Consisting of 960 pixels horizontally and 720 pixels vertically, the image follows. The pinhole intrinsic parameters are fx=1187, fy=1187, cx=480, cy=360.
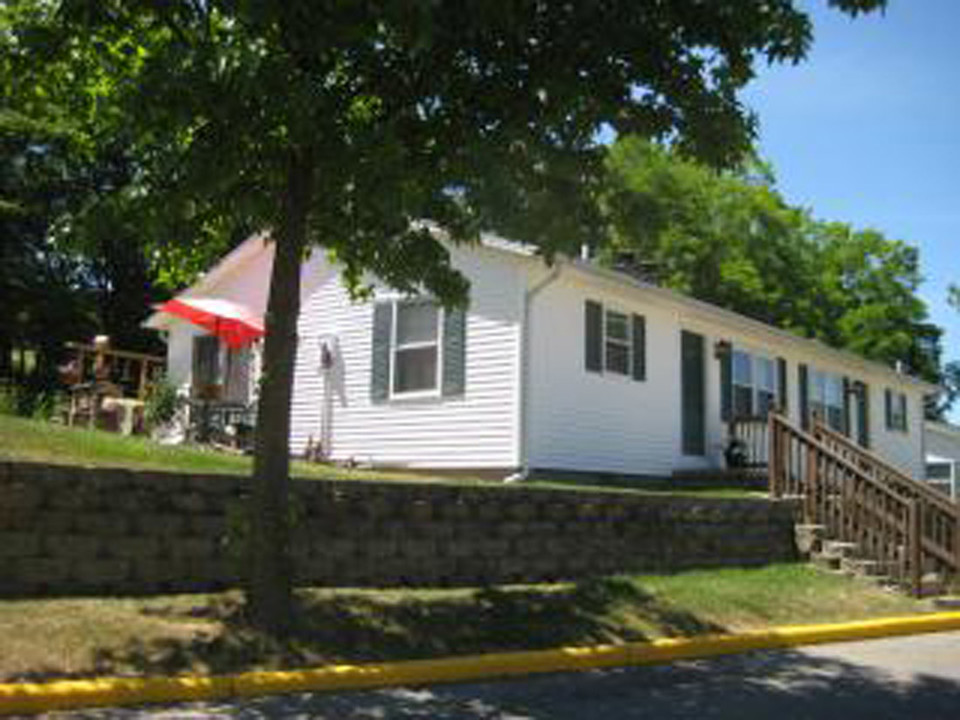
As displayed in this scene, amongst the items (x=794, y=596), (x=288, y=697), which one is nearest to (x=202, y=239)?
(x=288, y=697)

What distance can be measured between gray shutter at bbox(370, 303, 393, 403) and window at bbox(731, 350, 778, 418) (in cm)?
698

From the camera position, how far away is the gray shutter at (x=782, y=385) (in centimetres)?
2467

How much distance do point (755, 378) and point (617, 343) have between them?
5.45 m

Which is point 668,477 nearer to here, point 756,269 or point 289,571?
point 289,571

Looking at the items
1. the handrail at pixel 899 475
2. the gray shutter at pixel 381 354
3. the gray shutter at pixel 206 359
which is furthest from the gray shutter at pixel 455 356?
the gray shutter at pixel 206 359

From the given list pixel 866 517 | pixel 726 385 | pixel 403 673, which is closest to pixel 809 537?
pixel 866 517

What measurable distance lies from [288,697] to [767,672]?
14.0 feet

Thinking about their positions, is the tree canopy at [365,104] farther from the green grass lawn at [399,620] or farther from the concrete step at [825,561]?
the concrete step at [825,561]

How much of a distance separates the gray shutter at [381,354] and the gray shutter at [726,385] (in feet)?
21.7

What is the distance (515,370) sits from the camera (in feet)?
57.5

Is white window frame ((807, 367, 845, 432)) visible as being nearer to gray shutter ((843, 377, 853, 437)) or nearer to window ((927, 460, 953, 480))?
gray shutter ((843, 377, 853, 437))

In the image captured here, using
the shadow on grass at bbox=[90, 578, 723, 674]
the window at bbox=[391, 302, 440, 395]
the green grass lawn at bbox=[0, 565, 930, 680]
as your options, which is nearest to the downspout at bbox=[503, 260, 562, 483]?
the window at bbox=[391, 302, 440, 395]

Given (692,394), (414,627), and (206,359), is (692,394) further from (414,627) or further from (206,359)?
(414,627)

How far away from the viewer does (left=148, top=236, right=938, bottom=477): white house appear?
58.3ft
